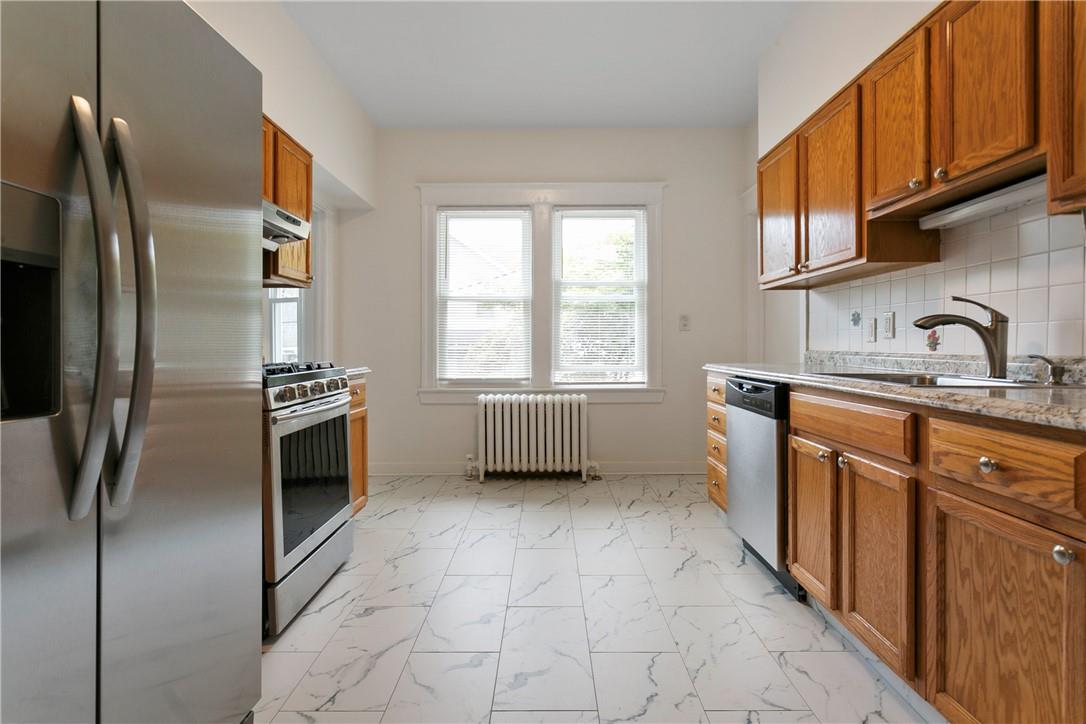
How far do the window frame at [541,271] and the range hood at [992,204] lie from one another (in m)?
2.28

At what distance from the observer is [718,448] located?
2902 mm

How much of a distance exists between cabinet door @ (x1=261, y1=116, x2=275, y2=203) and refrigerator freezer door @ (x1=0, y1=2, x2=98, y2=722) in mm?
1772

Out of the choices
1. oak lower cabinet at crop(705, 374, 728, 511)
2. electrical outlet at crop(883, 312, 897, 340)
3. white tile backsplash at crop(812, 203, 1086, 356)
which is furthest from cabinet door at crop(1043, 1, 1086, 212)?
oak lower cabinet at crop(705, 374, 728, 511)

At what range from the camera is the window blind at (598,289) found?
4188 millimetres

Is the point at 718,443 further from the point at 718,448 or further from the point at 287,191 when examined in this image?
the point at 287,191

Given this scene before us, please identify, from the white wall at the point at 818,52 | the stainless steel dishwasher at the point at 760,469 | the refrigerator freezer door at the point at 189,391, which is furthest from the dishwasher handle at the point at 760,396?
the refrigerator freezer door at the point at 189,391

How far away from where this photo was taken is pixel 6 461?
0.68m

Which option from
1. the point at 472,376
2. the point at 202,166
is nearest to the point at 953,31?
the point at 202,166

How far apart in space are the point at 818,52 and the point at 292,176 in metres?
2.75

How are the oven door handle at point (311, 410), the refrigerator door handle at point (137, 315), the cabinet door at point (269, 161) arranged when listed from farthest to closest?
the cabinet door at point (269, 161), the oven door handle at point (311, 410), the refrigerator door handle at point (137, 315)

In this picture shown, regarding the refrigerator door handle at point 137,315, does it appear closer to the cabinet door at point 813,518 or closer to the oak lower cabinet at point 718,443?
the cabinet door at point 813,518

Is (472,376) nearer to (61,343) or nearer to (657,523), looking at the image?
(657,523)

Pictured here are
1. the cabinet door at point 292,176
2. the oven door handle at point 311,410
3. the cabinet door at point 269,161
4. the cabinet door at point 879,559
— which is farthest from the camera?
the cabinet door at point 292,176

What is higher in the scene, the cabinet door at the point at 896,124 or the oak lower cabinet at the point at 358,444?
the cabinet door at the point at 896,124
